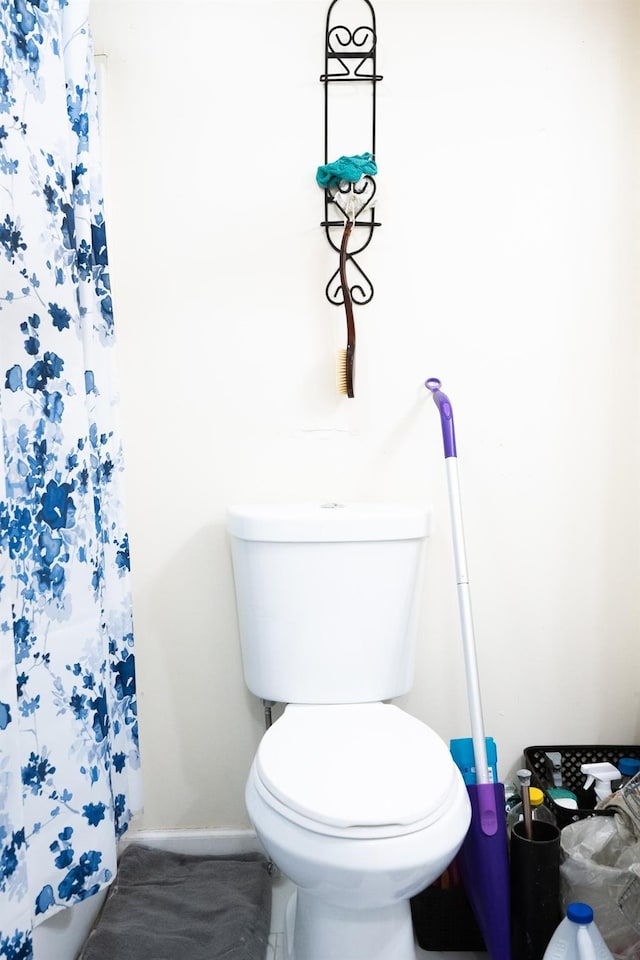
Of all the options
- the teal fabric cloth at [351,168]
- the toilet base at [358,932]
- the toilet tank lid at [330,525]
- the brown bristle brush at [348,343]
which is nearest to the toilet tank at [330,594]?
the toilet tank lid at [330,525]

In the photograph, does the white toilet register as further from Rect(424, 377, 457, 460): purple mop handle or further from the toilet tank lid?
Rect(424, 377, 457, 460): purple mop handle

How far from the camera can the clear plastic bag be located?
3.94ft

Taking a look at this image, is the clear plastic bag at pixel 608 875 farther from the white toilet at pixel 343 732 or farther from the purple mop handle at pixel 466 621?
the white toilet at pixel 343 732

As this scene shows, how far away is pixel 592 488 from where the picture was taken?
5.07ft

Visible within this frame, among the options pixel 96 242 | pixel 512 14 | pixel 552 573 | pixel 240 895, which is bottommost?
pixel 240 895

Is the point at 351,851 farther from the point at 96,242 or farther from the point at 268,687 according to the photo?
the point at 96,242

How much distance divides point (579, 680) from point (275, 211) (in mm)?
1186

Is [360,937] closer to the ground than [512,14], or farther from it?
closer to the ground

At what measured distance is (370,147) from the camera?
1484 millimetres

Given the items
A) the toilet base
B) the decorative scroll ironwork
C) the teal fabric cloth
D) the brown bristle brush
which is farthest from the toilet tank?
the teal fabric cloth

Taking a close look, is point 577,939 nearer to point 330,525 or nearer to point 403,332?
point 330,525

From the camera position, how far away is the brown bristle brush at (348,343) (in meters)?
1.42

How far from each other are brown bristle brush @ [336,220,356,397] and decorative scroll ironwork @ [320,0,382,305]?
0.18 ft

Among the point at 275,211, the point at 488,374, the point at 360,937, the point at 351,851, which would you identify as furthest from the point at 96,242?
the point at 360,937
